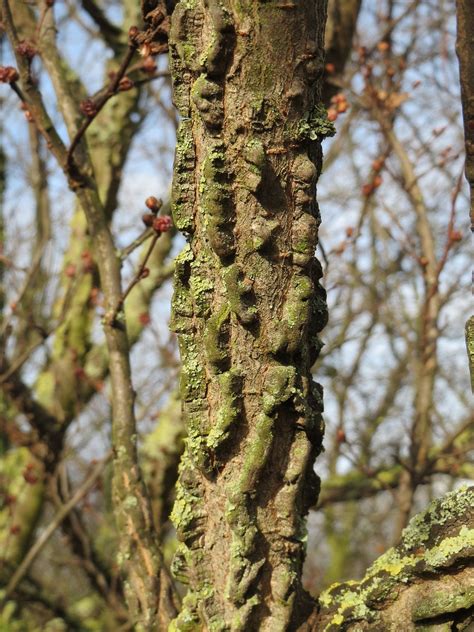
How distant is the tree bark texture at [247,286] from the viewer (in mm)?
1204

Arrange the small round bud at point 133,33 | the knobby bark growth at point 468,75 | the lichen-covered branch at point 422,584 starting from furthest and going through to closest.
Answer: the small round bud at point 133,33 → the knobby bark growth at point 468,75 → the lichen-covered branch at point 422,584

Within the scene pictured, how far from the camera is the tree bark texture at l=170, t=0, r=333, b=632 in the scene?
120cm

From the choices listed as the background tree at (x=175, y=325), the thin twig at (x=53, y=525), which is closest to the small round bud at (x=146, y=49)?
the background tree at (x=175, y=325)

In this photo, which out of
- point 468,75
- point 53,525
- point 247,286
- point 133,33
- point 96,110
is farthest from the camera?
point 53,525

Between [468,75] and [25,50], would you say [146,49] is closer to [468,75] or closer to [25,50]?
[25,50]

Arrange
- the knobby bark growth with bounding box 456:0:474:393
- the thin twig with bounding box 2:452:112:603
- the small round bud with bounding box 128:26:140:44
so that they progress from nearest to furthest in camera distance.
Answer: the knobby bark growth with bounding box 456:0:474:393 → the small round bud with bounding box 128:26:140:44 → the thin twig with bounding box 2:452:112:603

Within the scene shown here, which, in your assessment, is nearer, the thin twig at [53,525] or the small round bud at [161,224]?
the small round bud at [161,224]

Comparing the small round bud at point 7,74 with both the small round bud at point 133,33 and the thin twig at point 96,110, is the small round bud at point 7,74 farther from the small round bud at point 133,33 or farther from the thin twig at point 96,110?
the small round bud at point 133,33

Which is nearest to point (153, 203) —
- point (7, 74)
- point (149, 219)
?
point (149, 219)

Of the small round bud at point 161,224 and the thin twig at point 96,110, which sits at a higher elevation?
the thin twig at point 96,110

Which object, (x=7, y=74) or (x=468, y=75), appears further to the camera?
(x=7, y=74)

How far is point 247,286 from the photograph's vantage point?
47.7 inches

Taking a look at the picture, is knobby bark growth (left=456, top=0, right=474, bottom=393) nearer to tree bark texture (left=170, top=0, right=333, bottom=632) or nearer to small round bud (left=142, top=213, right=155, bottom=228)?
tree bark texture (left=170, top=0, right=333, bottom=632)

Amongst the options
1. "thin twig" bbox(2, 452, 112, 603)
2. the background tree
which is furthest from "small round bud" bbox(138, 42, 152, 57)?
"thin twig" bbox(2, 452, 112, 603)
